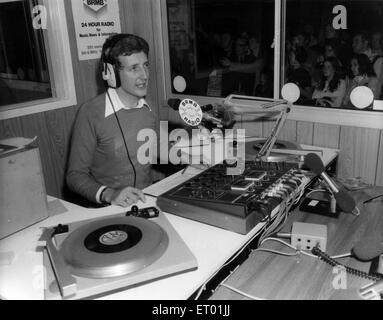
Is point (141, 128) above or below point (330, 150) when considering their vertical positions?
above

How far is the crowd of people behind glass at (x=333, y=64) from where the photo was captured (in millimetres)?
1940

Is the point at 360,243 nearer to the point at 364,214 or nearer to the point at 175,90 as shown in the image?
the point at 364,214

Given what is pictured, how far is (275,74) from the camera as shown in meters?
2.19

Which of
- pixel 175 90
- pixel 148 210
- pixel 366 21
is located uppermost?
pixel 366 21

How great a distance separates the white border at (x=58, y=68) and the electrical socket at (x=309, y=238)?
5.06 feet

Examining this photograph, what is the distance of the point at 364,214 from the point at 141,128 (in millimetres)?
1125

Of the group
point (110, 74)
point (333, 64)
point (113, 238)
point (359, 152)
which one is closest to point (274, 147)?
point (359, 152)

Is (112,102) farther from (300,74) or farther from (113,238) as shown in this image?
(300,74)

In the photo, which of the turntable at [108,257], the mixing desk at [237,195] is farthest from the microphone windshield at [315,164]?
the turntable at [108,257]

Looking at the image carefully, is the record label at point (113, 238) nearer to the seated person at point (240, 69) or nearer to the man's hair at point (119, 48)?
the man's hair at point (119, 48)

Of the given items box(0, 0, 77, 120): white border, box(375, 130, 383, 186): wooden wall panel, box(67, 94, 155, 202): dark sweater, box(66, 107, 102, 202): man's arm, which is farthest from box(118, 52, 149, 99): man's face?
box(375, 130, 383, 186): wooden wall panel

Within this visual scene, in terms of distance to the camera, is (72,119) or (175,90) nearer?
(72,119)
